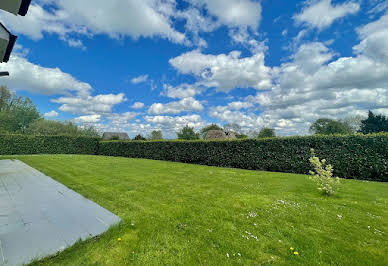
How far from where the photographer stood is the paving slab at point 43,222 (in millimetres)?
1937

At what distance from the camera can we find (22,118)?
30.6 metres

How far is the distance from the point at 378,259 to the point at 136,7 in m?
9.96

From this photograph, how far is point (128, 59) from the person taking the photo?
43.2ft

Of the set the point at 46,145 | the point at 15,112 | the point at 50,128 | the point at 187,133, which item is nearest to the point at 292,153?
the point at 46,145

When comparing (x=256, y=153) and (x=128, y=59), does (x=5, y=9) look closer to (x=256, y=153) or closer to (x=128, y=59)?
(x=256, y=153)

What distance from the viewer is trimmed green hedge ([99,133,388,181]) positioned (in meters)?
6.71

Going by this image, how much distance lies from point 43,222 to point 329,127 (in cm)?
3928

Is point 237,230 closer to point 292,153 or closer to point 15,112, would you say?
point 292,153

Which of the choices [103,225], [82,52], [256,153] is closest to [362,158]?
[256,153]

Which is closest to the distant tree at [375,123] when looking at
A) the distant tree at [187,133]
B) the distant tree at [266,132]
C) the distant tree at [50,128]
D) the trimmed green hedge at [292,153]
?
the distant tree at [266,132]

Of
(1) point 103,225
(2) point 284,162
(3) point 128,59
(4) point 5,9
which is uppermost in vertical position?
(3) point 128,59

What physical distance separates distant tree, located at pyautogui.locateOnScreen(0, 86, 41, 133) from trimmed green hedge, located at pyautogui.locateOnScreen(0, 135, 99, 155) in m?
17.8

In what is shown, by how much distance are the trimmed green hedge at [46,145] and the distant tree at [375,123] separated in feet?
137

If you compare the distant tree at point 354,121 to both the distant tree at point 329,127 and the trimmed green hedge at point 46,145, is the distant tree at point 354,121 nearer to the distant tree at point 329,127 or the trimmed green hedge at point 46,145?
the distant tree at point 329,127
